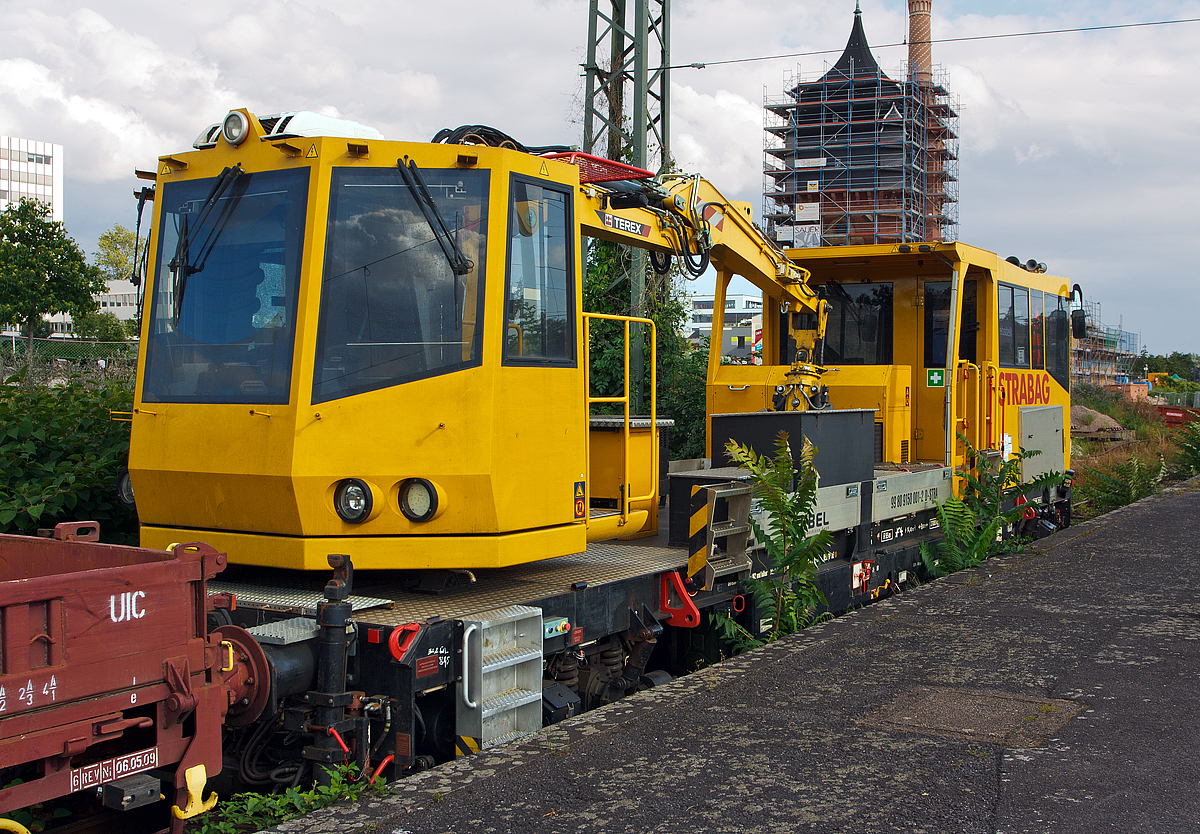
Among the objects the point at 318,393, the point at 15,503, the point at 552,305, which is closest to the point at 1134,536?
the point at 552,305

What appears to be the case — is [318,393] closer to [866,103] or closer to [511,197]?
[511,197]

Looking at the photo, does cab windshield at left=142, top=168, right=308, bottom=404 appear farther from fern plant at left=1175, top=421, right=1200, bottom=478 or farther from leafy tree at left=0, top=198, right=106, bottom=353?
leafy tree at left=0, top=198, right=106, bottom=353

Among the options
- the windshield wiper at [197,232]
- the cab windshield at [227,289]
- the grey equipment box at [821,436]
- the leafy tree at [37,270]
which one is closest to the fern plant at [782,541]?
the grey equipment box at [821,436]

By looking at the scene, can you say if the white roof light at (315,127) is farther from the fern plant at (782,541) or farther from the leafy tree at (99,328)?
the leafy tree at (99,328)

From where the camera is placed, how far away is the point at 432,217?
5.32 metres

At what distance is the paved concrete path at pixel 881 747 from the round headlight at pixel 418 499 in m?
1.21

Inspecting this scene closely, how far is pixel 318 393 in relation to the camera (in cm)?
514

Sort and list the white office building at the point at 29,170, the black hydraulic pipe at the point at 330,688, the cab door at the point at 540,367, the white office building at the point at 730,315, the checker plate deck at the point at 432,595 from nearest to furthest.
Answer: the black hydraulic pipe at the point at 330,688
the checker plate deck at the point at 432,595
the cab door at the point at 540,367
the white office building at the point at 730,315
the white office building at the point at 29,170

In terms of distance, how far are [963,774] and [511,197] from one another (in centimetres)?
354

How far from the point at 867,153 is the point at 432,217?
217 ft

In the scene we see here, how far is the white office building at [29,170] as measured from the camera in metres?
123

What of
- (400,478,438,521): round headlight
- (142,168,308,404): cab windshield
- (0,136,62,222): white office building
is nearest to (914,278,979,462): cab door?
(400,478,438,521): round headlight

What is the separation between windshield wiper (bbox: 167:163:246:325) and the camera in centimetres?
552

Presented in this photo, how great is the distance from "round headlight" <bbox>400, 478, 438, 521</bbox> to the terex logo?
2.30m
